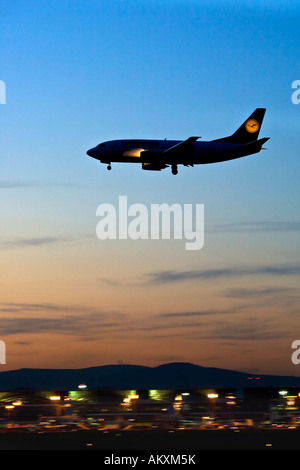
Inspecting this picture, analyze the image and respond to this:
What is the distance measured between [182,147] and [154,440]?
65.6 meters

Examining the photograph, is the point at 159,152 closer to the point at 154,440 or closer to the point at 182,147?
the point at 182,147

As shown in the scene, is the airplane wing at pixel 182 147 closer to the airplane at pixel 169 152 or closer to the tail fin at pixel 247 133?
the airplane at pixel 169 152

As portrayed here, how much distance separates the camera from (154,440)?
168500mm

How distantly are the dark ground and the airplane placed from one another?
5949 centimetres

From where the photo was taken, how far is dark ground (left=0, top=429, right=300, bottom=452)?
162 metres

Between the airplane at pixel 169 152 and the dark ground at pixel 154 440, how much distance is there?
195 ft

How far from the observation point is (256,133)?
195m

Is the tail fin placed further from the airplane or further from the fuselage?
the fuselage

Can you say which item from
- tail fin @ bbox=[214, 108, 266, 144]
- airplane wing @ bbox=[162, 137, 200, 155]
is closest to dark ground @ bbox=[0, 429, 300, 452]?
airplane wing @ bbox=[162, 137, 200, 155]

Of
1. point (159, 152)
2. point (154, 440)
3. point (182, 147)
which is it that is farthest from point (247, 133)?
point (154, 440)

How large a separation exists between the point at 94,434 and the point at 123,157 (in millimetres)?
64431

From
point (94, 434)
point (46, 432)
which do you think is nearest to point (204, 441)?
point (94, 434)

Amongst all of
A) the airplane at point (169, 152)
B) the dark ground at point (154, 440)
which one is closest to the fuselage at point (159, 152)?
the airplane at point (169, 152)
